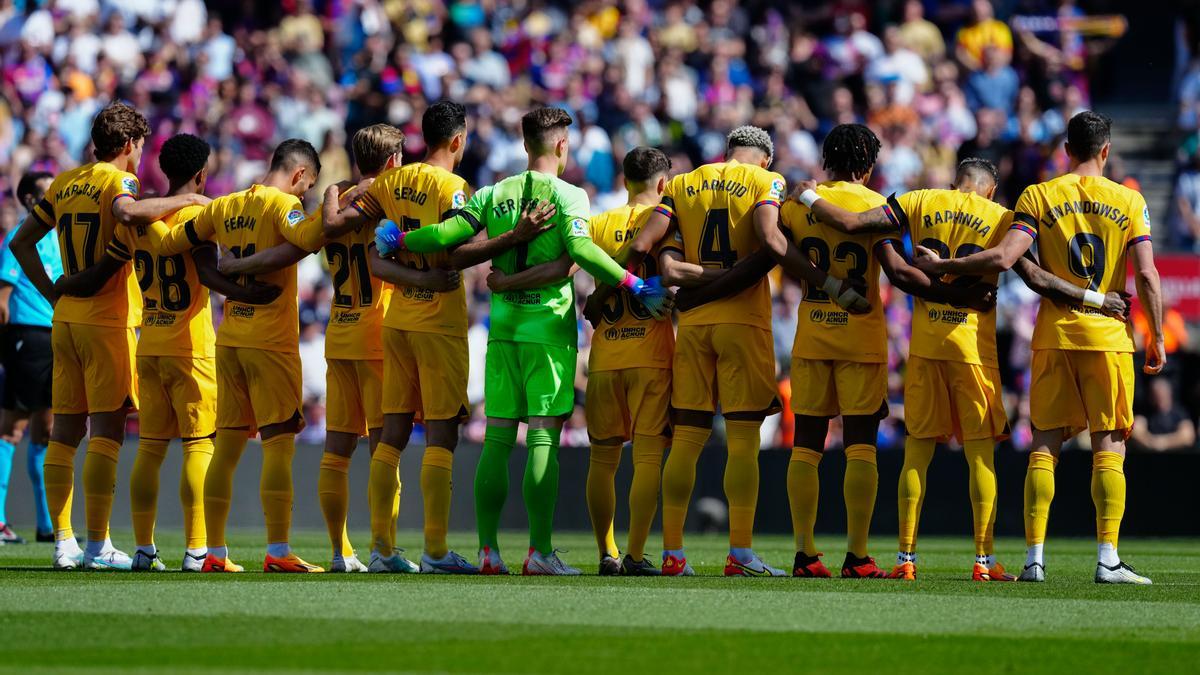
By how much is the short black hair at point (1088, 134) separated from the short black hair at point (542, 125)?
A: 307 cm

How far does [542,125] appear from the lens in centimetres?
1059

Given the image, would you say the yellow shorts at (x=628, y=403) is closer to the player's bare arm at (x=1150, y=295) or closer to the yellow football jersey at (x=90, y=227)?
the player's bare arm at (x=1150, y=295)

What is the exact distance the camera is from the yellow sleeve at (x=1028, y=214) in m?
10.5

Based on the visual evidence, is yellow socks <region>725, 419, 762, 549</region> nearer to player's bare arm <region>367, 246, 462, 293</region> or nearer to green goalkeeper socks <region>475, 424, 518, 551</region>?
green goalkeeper socks <region>475, 424, 518, 551</region>

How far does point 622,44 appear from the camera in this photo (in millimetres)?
24453

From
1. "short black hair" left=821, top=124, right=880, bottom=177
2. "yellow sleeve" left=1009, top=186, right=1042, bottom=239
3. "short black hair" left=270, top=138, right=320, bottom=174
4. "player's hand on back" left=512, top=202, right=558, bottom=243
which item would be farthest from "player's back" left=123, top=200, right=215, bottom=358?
"yellow sleeve" left=1009, top=186, right=1042, bottom=239

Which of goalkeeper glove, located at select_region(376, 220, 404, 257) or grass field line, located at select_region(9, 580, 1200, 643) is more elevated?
goalkeeper glove, located at select_region(376, 220, 404, 257)

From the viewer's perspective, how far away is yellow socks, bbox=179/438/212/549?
35.7 feet

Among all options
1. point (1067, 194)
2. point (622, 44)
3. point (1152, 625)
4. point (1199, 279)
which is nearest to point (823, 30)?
point (622, 44)

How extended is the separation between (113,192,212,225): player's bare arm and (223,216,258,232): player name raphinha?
1.15ft

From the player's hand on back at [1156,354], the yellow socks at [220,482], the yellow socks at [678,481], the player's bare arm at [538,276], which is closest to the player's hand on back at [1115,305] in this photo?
the player's hand on back at [1156,354]

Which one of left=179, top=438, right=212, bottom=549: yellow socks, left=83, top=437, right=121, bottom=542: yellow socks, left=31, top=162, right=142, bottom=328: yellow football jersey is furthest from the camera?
left=31, top=162, right=142, bottom=328: yellow football jersey

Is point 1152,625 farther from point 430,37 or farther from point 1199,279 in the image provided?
point 430,37

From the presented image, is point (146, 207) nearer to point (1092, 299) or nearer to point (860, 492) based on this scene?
point (860, 492)
